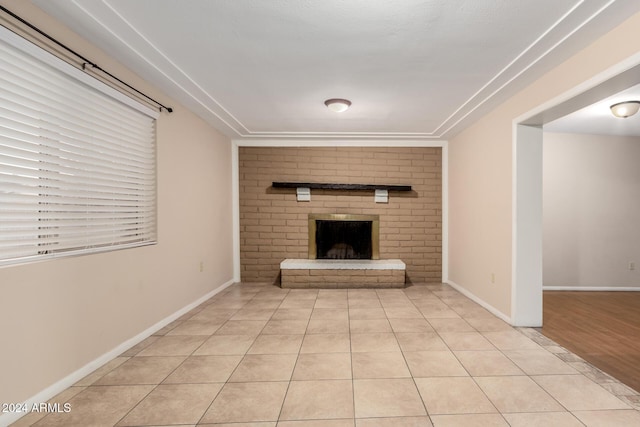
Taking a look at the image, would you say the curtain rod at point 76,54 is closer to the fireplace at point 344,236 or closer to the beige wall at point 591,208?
the fireplace at point 344,236

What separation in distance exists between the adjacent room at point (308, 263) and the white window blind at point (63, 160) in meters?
0.01

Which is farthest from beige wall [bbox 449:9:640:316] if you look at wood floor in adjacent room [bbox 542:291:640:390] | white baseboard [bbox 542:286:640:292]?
white baseboard [bbox 542:286:640:292]

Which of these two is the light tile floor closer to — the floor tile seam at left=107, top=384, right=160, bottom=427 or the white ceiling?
the floor tile seam at left=107, top=384, right=160, bottom=427

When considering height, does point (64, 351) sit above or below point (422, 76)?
below

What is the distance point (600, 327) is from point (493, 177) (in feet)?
6.08

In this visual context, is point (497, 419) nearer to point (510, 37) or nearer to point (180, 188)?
point (510, 37)

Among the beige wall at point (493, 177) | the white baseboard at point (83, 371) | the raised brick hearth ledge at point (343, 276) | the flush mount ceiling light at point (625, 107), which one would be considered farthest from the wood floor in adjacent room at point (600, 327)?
the white baseboard at point (83, 371)

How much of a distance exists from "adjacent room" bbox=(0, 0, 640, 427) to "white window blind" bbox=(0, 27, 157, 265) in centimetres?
1

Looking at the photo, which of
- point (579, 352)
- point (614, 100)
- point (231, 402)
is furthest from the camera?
point (614, 100)

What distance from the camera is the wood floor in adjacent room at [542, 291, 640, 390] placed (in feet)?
7.79

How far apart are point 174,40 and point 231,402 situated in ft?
8.20

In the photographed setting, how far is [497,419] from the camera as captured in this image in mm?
1694

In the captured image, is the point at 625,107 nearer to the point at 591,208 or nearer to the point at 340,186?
the point at 591,208

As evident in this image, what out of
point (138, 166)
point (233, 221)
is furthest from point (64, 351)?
point (233, 221)
